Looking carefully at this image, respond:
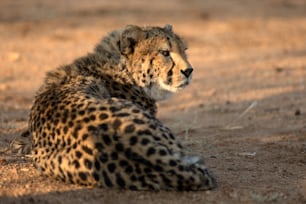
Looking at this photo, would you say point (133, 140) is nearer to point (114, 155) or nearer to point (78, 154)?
point (114, 155)

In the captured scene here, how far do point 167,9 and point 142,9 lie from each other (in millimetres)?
664

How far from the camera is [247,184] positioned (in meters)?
5.23

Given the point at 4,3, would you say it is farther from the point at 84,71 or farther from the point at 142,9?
the point at 84,71

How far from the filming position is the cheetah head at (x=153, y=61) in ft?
19.6

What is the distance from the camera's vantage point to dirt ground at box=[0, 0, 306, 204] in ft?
16.5

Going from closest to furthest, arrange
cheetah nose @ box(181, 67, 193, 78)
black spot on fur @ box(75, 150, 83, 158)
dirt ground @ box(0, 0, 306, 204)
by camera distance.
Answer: black spot on fur @ box(75, 150, 83, 158) < dirt ground @ box(0, 0, 306, 204) < cheetah nose @ box(181, 67, 193, 78)

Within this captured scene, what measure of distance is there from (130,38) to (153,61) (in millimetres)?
277

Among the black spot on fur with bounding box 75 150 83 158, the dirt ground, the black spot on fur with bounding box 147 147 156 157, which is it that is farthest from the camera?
the dirt ground

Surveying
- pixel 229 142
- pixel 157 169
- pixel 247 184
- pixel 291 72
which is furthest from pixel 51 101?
pixel 291 72

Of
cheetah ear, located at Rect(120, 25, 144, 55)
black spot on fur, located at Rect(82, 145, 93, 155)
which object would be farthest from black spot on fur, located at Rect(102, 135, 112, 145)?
cheetah ear, located at Rect(120, 25, 144, 55)

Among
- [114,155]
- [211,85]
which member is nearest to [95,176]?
A: [114,155]

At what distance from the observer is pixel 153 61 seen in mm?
5957

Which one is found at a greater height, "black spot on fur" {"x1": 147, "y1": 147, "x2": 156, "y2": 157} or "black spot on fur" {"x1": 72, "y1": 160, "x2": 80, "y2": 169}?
"black spot on fur" {"x1": 147, "y1": 147, "x2": 156, "y2": 157}

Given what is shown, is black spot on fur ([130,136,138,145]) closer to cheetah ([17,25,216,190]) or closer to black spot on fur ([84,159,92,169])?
cheetah ([17,25,216,190])
